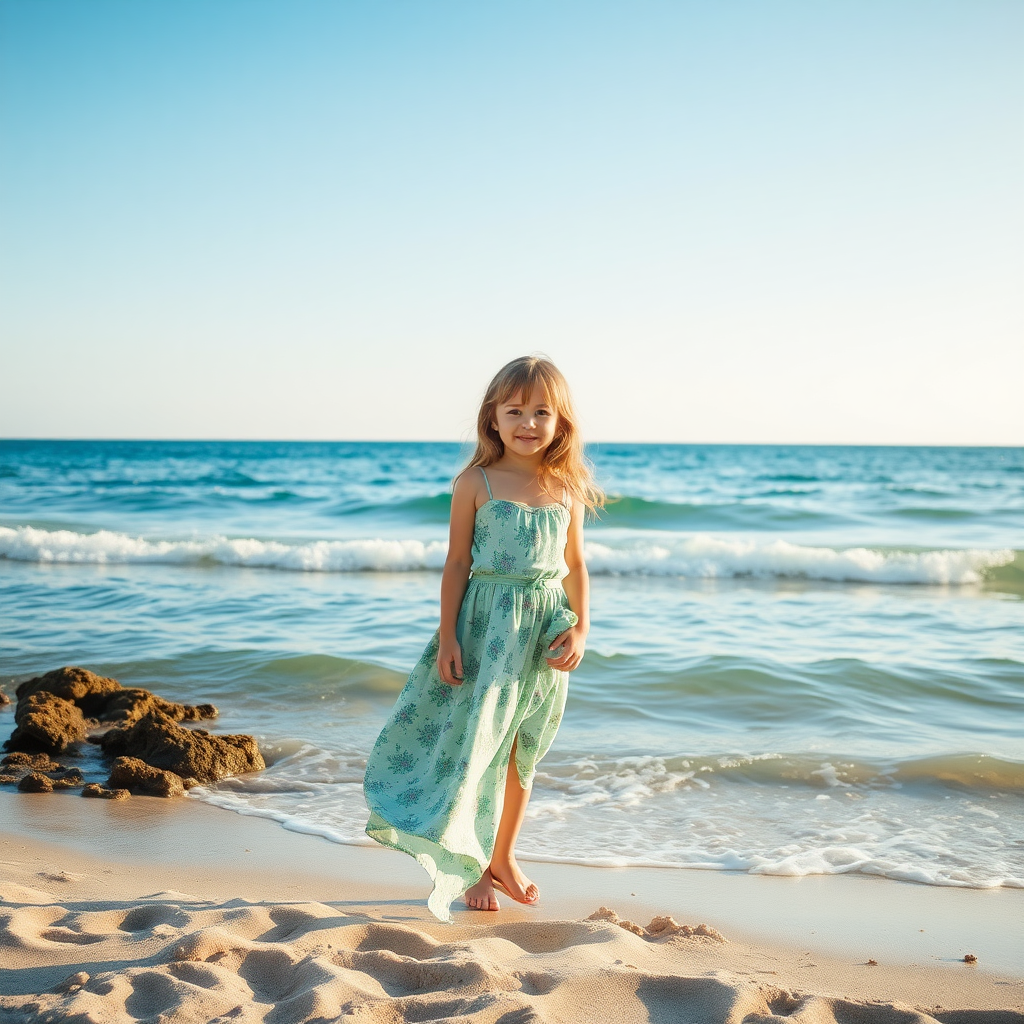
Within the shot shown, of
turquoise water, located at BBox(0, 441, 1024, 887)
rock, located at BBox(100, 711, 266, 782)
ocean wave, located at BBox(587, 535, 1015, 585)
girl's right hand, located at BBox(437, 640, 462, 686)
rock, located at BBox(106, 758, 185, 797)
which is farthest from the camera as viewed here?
ocean wave, located at BBox(587, 535, 1015, 585)

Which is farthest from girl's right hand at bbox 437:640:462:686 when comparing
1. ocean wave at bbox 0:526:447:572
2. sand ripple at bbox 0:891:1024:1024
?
ocean wave at bbox 0:526:447:572

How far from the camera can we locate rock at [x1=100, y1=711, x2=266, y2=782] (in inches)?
180

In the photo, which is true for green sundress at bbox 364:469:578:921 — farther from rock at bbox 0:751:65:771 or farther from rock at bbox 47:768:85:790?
rock at bbox 0:751:65:771

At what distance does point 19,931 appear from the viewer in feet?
8.75

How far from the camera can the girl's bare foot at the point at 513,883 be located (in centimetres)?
330

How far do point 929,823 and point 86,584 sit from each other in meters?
8.98

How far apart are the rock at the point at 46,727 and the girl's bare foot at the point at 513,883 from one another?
8.98 feet

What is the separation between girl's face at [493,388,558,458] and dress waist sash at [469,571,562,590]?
42 centimetres

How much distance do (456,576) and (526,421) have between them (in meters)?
0.57

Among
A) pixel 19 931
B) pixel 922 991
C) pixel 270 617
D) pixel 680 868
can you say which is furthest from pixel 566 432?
pixel 270 617

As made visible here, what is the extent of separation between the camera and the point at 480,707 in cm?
298

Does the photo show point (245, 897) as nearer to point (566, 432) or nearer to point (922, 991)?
point (566, 432)

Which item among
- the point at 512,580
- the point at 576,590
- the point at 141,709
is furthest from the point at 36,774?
Result: the point at 576,590

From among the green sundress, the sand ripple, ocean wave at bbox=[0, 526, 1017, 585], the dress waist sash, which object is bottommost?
the sand ripple
